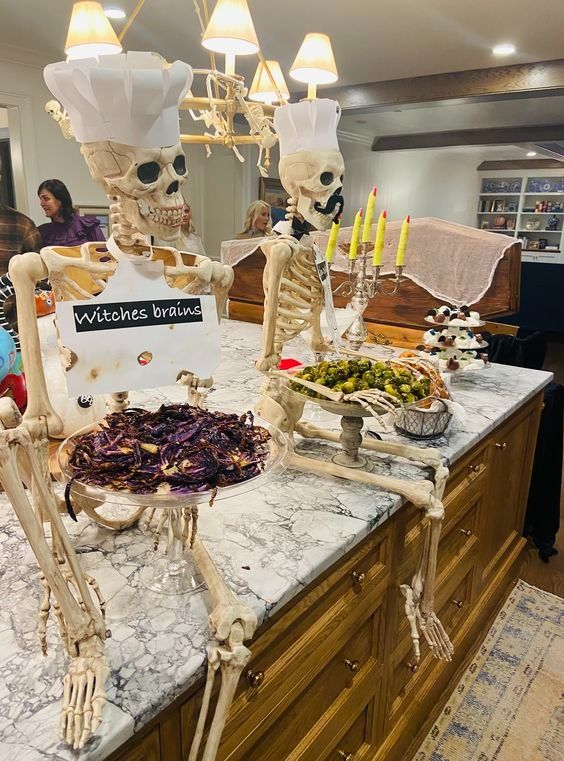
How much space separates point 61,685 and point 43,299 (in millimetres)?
1319

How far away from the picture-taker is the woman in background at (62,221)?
3.43 meters

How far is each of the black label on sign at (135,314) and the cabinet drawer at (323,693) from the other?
693 mm

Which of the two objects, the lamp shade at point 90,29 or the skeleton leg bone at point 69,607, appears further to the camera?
the lamp shade at point 90,29

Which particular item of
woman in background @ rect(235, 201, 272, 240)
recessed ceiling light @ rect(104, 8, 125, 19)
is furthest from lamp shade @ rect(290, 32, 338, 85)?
woman in background @ rect(235, 201, 272, 240)

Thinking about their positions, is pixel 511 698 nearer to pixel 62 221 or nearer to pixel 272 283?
pixel 272 283

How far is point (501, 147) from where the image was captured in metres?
7.04

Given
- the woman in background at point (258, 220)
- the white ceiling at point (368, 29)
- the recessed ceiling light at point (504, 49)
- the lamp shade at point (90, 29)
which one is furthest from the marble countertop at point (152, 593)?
the woman in background at point (258, 220)

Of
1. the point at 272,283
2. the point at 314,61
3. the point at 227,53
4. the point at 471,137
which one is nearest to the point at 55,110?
the point at 227,53

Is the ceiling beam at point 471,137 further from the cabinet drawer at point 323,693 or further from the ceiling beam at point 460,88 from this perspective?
A: the cabinet drawer at point 323,693

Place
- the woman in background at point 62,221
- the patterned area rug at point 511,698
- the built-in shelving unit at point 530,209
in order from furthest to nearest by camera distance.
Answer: the built-in shelving unit at point 530,209 → the woman in background at point 62,221 → the patterned area rug at point 511,698

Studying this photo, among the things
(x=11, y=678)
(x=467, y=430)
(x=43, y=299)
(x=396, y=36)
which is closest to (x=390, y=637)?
(x=467, y=430)

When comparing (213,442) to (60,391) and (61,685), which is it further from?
(60,391)

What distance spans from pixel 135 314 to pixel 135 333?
30 mm

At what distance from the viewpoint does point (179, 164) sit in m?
0.97
